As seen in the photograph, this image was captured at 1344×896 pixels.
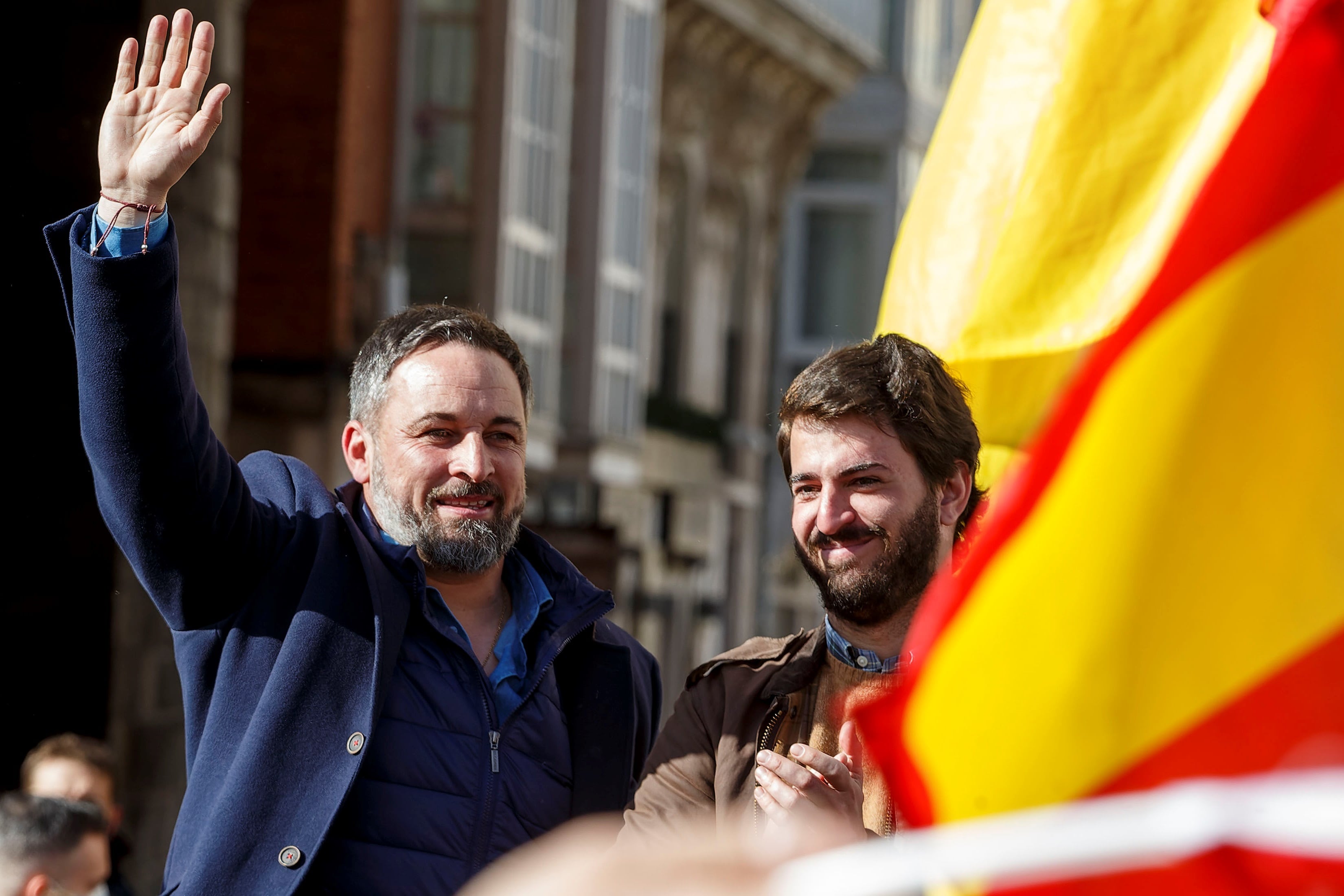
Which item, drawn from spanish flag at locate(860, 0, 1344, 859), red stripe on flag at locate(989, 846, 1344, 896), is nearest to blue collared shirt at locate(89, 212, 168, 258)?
spanish flag at locate(860, 0, 1344, 859)

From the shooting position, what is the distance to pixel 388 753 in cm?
315

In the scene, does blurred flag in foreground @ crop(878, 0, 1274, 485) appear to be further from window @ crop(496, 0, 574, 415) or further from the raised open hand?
A: window @ crop(496, 0, 574, 415)

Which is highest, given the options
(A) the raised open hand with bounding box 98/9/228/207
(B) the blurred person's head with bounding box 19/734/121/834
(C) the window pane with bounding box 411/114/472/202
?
(C) the window pane with bounding box 411/114/472/202

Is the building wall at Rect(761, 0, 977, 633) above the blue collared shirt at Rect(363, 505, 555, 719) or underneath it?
above

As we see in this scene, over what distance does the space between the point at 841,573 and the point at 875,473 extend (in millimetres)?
168

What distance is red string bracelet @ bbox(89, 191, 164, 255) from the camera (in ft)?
9.84

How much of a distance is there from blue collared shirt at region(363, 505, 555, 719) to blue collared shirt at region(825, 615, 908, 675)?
64 centimetres

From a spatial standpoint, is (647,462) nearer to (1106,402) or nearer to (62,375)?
(62,375)

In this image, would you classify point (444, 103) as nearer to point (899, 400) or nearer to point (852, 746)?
point (899, 400)

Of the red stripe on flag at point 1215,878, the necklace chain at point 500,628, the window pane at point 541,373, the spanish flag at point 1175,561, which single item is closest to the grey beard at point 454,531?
the necklace chain at point 500,628

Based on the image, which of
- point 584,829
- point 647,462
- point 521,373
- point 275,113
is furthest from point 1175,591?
point 647,462

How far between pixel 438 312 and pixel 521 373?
20cm

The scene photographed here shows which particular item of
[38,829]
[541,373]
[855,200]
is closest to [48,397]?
[38,829]

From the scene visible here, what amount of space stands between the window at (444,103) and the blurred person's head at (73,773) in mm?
8632
